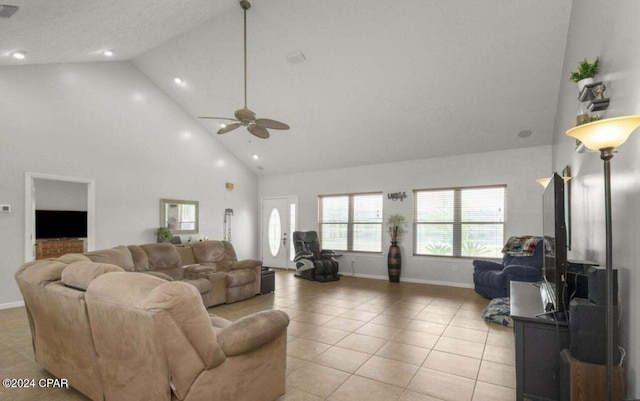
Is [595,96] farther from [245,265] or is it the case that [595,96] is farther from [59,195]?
[59,195]

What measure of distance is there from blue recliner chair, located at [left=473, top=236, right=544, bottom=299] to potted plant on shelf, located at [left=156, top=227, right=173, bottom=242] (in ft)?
19.7

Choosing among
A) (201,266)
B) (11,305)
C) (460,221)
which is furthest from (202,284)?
(460,221)

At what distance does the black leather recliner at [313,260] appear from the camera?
7.04 metres

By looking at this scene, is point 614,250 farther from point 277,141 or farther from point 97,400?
point 277,141

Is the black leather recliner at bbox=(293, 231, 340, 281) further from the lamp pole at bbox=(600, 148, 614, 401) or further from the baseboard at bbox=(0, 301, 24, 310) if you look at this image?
the lamp pole at bbox=(600, 148, 614, 401)

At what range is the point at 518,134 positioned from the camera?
5645 millimetres

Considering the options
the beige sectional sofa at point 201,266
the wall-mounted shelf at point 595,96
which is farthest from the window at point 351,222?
the wall-mounted shelf at point 595,96

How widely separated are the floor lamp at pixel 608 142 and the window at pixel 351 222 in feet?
19.5

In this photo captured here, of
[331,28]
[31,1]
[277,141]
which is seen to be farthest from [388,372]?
[277,141]

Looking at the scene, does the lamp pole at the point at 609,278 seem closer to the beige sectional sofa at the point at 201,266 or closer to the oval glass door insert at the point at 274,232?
the beige sectional sofa at the point at 201,266

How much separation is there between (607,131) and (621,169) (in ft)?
2.42

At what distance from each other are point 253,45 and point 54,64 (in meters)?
3.32

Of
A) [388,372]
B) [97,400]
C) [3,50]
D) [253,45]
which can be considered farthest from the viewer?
[253,45]

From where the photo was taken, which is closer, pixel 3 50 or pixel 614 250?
pixel 614 250
